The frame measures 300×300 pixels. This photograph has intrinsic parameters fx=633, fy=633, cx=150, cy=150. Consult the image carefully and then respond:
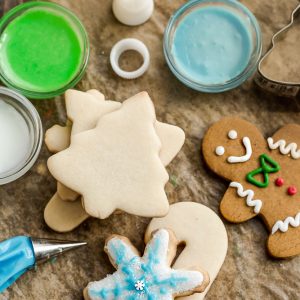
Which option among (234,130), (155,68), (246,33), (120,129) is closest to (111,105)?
(120,129)

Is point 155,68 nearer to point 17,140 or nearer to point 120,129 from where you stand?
point 120,129

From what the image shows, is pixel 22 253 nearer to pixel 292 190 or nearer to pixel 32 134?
pixel 32 134

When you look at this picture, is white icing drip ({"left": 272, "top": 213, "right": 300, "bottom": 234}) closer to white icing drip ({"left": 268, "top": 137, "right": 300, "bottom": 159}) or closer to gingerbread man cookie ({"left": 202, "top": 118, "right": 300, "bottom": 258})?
gingerbread man cookie ({"left": 202, "top": 118, "right": 300, "bottom": 258})

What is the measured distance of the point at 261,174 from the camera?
160cm

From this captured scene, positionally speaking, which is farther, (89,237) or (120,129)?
(89,237)

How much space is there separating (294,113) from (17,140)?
0.73m

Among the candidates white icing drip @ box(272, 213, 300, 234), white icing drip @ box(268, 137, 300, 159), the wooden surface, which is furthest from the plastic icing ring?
white icing drip @ box(272, 213, 300, 234)

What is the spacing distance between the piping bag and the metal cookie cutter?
2.08 feet

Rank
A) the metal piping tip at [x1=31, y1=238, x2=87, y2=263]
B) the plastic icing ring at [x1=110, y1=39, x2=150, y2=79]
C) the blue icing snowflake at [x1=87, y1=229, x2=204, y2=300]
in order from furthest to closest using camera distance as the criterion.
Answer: the plastic icing ring at [x1=110, y1=39, x2=150, y2=79]
the metal piping tip at [x1=31, y1=238, x2=87, y2=263]
the blue icing snowflake at [x1=87, y1=229, x2=204, y2=300]

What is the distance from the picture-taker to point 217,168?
1.60 meters

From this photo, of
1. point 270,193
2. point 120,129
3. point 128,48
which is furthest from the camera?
point 128,48

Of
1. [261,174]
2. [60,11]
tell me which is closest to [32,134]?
[60,11]

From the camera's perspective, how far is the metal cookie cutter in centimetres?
159

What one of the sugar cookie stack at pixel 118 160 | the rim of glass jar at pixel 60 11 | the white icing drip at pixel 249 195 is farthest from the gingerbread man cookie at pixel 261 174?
the rim of glass jar at pixel 60 11
